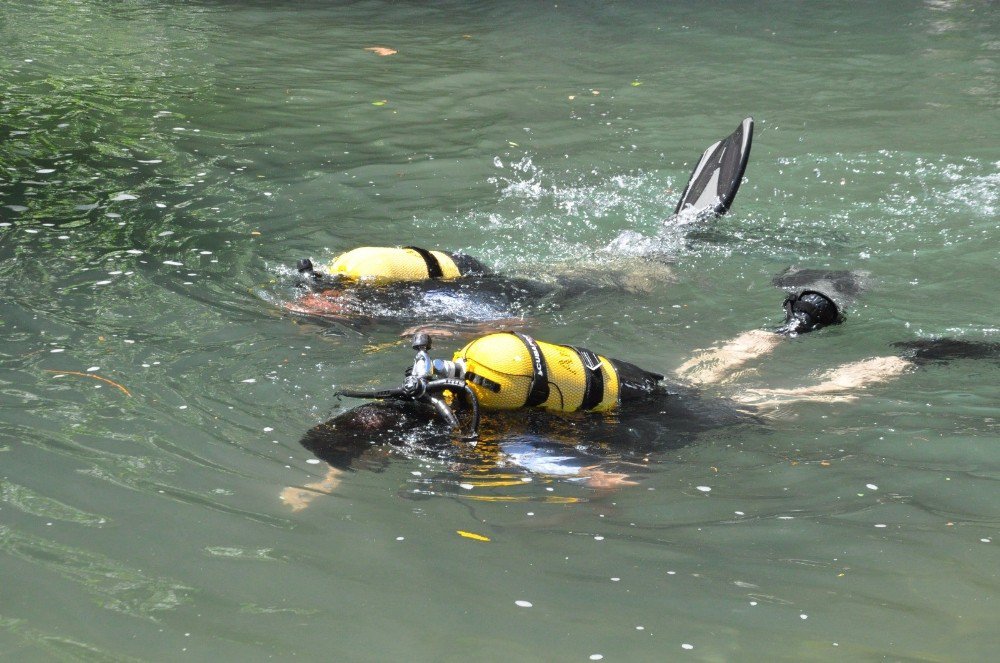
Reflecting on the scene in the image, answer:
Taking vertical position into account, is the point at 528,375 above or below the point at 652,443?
above

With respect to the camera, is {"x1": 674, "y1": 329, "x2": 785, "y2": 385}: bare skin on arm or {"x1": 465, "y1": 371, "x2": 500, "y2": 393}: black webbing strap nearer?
{"x1": 465, "y1": 371, "x2": 500, "y2": 393}: black webbing strap

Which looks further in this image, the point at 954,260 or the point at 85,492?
the point at 954,260

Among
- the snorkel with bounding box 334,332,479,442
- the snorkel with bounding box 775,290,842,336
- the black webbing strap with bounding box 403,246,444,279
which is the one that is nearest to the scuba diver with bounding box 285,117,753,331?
the black webbing strap with bounding box 403,246,444,279

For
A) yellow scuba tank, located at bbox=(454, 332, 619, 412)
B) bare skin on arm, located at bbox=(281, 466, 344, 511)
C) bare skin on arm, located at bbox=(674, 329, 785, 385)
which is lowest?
bare skin on arm, located at bbox=(674, 329, 785, 385)

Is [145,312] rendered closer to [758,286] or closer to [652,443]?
[652,443]

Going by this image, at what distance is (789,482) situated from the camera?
13.8ft

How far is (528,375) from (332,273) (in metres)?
1.84

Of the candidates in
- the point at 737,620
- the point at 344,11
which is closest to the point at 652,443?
the point at 737,620

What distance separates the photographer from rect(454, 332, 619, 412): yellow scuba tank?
447 centimetres

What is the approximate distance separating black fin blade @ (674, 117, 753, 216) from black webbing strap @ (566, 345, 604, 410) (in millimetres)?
2835

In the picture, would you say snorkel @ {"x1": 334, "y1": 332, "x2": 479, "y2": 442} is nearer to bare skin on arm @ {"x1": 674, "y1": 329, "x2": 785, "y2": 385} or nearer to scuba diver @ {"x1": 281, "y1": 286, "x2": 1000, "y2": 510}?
scuba diver @ {"x1": 281, "y1": 286, "x2": 1000, "y2": 510}

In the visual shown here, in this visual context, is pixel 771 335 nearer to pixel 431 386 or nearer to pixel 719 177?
pixel 719 177

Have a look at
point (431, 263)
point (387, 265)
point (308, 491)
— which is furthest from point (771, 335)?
point (308, 491)

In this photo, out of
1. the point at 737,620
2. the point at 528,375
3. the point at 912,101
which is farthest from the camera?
the point at 912,101
